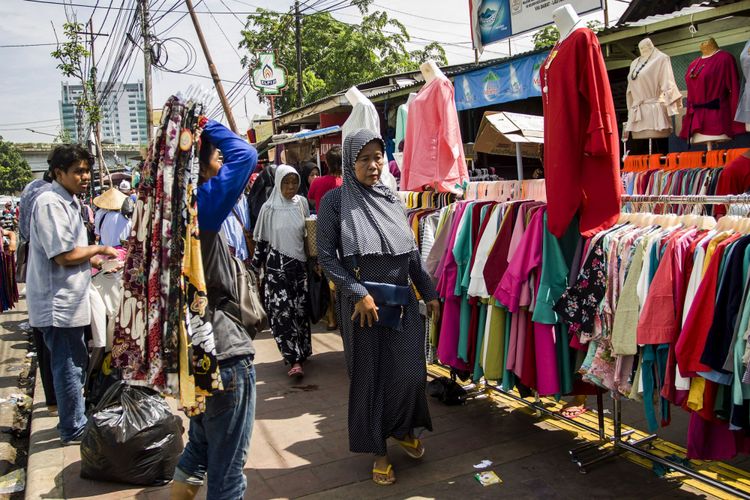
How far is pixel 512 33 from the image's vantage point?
9023 mm

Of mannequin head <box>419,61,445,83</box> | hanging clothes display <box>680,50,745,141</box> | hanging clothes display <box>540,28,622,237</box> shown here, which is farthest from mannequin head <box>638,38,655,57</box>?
hanging clothes display <box>540,28,622,237</box>

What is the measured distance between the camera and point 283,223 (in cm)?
590

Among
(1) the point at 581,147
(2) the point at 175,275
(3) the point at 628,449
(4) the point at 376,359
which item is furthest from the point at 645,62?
(2) the point at 175,275

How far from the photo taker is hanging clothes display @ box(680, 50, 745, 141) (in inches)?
247

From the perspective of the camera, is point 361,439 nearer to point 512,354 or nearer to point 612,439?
point 512,354

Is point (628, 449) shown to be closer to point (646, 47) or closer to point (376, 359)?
point (376, 359)

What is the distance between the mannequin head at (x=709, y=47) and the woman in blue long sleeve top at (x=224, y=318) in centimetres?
569

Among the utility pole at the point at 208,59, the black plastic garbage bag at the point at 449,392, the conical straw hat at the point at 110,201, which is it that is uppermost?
the utility pole at the point at 208,59

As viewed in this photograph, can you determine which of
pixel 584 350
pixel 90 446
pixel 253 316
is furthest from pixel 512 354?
pixel 90 446

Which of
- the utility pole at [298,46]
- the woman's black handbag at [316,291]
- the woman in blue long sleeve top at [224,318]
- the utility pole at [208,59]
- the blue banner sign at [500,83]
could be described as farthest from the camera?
the utility pole at [298,46]

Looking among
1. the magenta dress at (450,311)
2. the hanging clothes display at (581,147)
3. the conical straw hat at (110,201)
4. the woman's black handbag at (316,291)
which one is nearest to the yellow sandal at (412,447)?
the magenta dress at (450,311)

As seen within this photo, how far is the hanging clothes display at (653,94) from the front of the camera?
675 centimetres

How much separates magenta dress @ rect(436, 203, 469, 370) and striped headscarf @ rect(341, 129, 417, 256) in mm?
533

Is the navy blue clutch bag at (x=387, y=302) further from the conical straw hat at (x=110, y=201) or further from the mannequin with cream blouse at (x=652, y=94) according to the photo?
the mannequin with cream blouse at (x=652, y=94)
